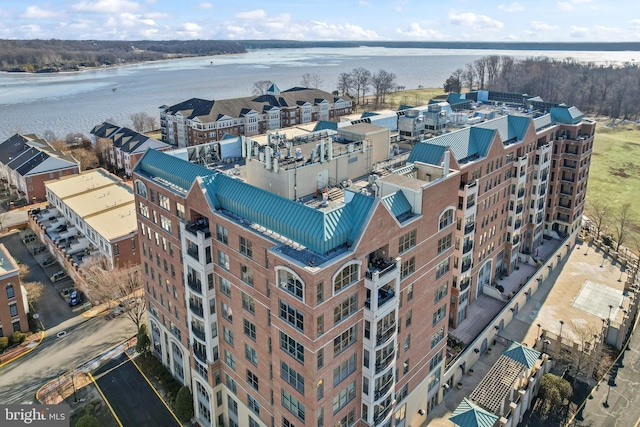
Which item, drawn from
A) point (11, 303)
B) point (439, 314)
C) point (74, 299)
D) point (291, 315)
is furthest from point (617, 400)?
point (11, 303)

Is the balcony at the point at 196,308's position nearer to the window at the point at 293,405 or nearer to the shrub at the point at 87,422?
the window at the point at 293,405

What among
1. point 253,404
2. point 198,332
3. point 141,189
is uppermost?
point 141,189

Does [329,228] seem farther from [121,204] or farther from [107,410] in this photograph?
[121,204]

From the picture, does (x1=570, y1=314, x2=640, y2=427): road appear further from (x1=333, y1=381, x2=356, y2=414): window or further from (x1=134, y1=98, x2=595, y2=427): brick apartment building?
(x1=333, y1=381, x2=356, y2=414): window

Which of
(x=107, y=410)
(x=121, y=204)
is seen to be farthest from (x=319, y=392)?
(x=121, y=204)

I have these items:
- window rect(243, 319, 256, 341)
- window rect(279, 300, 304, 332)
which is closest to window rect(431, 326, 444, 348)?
window rect(243, 319, 256, 341)

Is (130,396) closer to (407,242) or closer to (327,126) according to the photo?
(407,242)

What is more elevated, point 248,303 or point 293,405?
point 248,303
